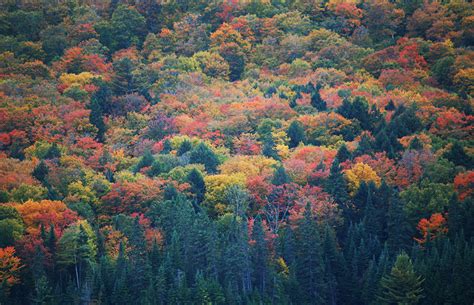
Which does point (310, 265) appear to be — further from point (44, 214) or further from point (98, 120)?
point (98, 120)

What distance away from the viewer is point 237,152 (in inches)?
3575

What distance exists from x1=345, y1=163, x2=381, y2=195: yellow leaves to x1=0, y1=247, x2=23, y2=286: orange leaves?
2974 cm

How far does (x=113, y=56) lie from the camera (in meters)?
123

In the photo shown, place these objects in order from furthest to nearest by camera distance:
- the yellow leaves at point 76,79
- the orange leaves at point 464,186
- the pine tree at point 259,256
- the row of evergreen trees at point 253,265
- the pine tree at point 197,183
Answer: the yellow leaves at point 76,79 → the pine tree at point 197,183 → the orange leaves at point 464,186 → the pine tree at point 259,256 → the row of evergreen trees at point 253,265

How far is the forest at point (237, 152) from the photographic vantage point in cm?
6800

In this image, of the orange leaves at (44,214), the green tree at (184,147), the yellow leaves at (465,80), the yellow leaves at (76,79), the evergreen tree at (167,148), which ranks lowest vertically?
the yellow leaves at (76,79)

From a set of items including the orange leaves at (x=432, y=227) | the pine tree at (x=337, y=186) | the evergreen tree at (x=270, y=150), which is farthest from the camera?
the evergreen tree at (x=270, y=150)

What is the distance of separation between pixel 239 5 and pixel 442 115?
51.4 meters

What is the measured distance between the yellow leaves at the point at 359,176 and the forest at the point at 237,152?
7.1 inches

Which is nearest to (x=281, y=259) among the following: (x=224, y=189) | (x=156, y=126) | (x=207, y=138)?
(x=224, y=189)

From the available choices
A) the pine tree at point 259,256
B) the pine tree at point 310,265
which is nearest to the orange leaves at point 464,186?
the pine tree at point 310,265

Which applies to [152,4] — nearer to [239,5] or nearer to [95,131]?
[239,5]

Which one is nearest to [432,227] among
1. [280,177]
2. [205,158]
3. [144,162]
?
[280,177]

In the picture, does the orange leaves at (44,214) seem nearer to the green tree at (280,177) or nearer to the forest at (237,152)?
the forest at (237,152)
